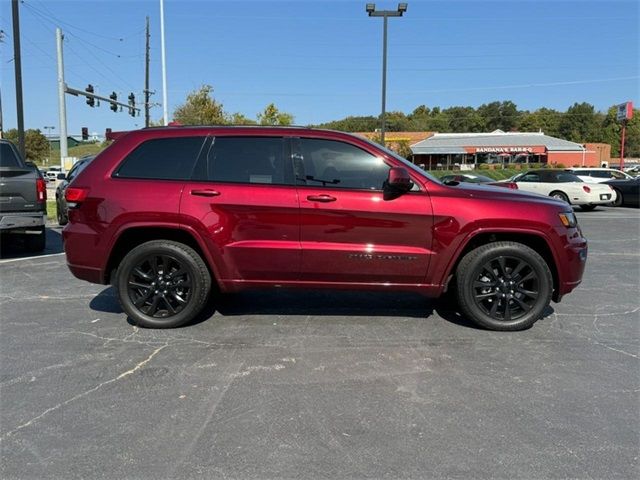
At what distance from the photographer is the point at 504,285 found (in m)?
4.82

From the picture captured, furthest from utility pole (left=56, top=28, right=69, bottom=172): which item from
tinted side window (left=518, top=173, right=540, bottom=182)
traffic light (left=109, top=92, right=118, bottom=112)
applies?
tinted side window (left=518, top=173, right=540, bottom=182)

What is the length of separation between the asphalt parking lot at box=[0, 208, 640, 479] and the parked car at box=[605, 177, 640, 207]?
17701 millimetres

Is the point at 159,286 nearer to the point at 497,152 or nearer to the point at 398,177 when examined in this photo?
the point at 398,177

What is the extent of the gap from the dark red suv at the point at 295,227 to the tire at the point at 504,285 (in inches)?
0.5

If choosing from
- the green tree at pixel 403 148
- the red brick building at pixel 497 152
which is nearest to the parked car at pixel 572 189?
the green tree at pixel 403 148

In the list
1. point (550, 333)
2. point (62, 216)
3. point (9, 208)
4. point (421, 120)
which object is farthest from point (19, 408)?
point (421, 120)

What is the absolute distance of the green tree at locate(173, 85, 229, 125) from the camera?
3896cm

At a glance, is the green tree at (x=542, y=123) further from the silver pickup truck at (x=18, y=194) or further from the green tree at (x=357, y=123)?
the silver pickup truck at (x=18, y=194)

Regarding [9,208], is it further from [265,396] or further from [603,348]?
[603,348]

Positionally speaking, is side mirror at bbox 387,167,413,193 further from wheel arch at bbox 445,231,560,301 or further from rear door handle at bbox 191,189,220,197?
rear door handle at bbox 191,189,220,197

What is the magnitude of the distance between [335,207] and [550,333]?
7.52 feet

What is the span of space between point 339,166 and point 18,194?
5.83 meters

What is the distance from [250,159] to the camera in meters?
4.83

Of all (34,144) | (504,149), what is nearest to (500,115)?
(504,149)
